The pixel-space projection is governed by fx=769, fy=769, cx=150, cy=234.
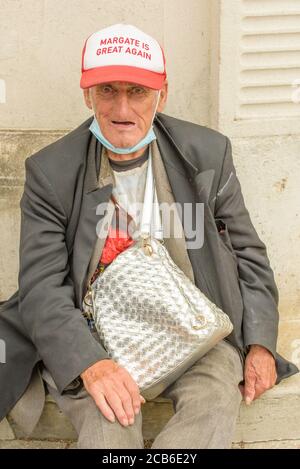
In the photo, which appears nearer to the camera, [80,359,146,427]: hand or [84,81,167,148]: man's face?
[80,359,146,427]: hand

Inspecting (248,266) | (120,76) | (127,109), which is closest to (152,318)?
(248,266)

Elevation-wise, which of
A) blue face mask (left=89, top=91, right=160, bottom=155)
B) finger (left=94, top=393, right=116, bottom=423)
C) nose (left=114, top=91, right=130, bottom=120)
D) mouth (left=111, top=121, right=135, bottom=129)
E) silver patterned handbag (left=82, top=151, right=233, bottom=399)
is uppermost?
nose (left=114, top=91, right=130, bottom=120)

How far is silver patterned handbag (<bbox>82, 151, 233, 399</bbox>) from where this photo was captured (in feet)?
9.09

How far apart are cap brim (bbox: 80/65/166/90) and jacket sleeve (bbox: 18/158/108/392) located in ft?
1.33

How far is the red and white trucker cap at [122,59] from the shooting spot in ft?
9.28

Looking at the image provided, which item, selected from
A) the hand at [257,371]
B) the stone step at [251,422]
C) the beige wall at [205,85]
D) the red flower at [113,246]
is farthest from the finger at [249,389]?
the red flower at [113,246]

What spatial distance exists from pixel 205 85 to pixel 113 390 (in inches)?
61.5

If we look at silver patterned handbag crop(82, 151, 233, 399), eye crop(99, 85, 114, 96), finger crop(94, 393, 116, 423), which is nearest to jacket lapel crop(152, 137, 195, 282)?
silver patterned handbag crop(82, 151, 233, 399)

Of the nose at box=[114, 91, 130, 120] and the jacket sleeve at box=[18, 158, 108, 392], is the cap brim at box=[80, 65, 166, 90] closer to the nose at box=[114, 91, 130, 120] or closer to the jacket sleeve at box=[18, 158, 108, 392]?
the nose at box=[114, 91, 130, 120]

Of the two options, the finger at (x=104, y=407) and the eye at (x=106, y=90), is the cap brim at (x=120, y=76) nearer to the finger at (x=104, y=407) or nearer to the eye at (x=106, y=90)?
the eye at (x=106, y=90)

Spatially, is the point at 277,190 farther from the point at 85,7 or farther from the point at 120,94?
the point at 85,7

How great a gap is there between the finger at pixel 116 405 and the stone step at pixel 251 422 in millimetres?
470

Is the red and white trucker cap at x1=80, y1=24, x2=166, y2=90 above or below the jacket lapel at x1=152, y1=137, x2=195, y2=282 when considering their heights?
above

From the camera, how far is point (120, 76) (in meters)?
2.81
